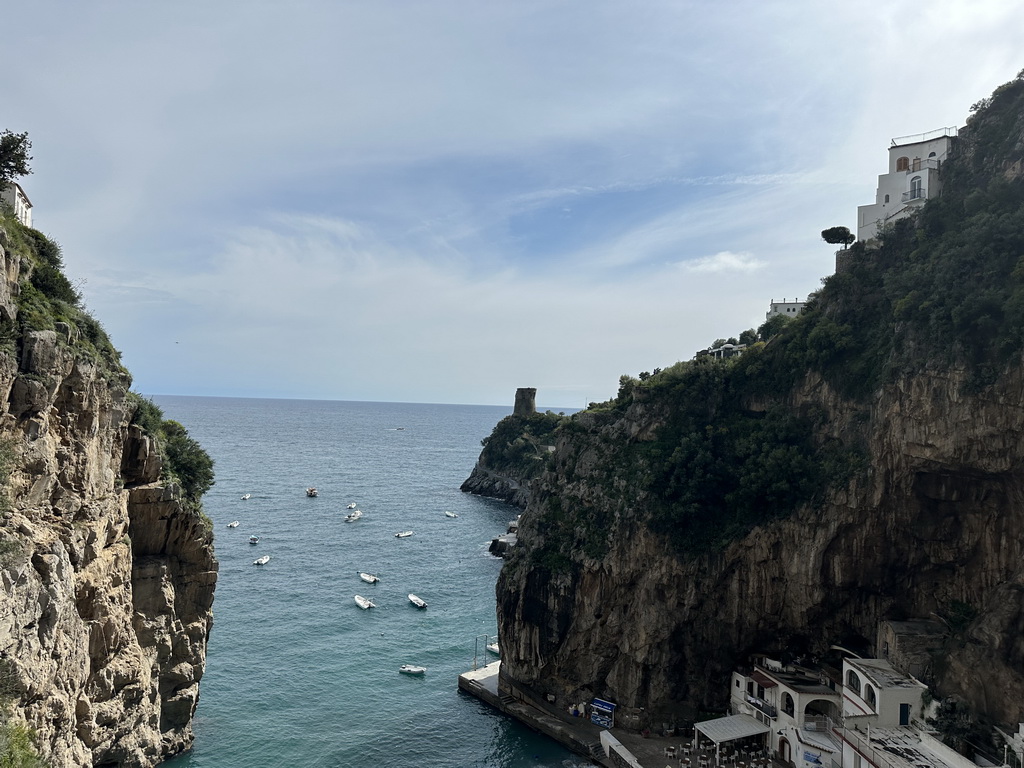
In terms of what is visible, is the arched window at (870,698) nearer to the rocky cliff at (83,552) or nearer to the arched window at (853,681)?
the arched window at (853,681)

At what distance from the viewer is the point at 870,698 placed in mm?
31891

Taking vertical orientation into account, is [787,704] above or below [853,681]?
below

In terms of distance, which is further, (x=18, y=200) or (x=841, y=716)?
(x=841, y=716)

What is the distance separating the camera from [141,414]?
31672 mm

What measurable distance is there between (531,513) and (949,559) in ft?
78.4

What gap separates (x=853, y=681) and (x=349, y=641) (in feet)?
114

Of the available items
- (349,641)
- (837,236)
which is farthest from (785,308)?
(349,641)

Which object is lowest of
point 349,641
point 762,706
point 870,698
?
point 349,641

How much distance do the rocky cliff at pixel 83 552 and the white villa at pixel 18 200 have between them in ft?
8.42

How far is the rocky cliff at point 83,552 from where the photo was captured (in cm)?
2050

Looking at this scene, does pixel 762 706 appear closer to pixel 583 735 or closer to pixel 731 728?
pixel 731 728

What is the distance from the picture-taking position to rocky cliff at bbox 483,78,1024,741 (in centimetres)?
3228

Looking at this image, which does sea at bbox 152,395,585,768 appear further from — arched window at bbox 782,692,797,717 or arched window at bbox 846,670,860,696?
arched window at bbox 846,670,860,696

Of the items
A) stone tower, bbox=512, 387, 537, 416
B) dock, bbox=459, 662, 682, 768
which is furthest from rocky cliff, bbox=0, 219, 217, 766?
stone tower, bbox=512, 387, 537, 416
